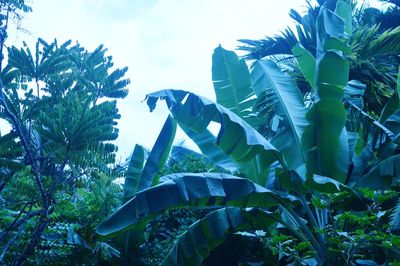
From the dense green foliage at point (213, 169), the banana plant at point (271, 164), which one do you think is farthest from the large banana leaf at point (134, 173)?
the banana plant at point (271, 164)

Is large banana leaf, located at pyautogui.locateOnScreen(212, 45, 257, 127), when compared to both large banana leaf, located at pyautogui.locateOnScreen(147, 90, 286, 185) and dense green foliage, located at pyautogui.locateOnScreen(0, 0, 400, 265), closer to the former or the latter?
dense green foliage, located at pyautogui.locateOnScreen(0, 0, 400, 265)

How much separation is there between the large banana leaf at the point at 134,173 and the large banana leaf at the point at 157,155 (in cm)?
27

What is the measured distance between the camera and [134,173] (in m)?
5.41

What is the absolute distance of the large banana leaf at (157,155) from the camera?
16.3 ft

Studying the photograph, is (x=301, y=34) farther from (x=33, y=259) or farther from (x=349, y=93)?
(x=33, y=259)

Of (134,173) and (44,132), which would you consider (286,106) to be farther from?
(44,132)

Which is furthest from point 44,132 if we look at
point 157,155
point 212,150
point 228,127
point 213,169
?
point 213,169

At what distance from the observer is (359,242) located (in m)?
3.78

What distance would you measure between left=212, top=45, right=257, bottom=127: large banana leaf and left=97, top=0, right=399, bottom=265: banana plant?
0.01 m

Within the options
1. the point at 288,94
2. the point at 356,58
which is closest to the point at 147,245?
the point at 288,94

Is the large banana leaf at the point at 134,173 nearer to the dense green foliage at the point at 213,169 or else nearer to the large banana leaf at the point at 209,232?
the dense green foliage at the point at 213,169

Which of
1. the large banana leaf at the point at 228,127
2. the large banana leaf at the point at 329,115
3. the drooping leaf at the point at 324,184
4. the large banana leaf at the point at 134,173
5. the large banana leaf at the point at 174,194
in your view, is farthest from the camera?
the large banana leaf at the point at 134,173

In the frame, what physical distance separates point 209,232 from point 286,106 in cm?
169

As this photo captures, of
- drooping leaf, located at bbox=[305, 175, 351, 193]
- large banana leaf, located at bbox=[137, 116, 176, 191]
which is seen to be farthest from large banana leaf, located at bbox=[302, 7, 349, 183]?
large banana leaf, located at bbox=[137, 116, 176, 191]
